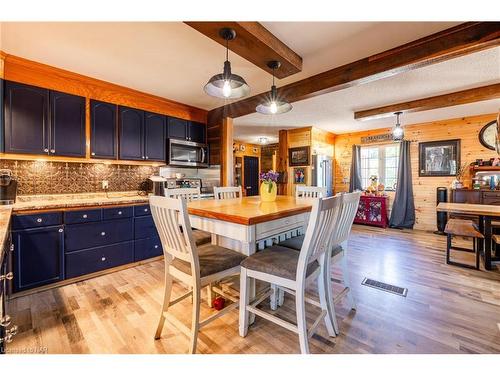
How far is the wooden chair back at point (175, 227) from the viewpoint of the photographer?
4.33ft

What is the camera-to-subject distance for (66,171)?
9.70ft

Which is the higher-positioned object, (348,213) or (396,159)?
(396,159)

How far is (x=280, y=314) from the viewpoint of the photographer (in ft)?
6.33

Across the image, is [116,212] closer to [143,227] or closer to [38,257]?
[143,227]

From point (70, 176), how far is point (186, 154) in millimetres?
1613

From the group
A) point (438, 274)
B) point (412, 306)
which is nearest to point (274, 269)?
point (412, 306)

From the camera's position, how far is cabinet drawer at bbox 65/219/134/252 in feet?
8.14

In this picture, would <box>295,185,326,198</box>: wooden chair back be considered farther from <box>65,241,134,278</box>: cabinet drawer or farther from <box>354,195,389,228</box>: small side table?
<box>354,195,389,228</box>: small side table

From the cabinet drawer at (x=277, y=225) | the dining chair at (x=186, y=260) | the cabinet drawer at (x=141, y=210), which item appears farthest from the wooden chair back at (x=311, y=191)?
the cabinet drawer at (x=141, y=210)

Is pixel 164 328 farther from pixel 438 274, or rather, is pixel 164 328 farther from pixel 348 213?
pixel 438 274

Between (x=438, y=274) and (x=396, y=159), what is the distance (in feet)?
12.0

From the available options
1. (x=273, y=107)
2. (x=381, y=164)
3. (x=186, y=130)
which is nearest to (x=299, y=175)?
(x=381, y=164)
